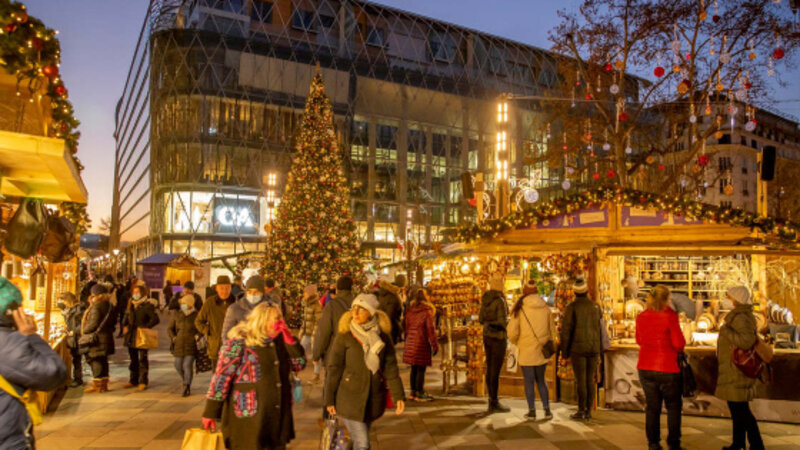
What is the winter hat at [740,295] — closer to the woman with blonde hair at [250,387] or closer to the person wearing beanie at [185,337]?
the woman with blonde hair at [250,387]

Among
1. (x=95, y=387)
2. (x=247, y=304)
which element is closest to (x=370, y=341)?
(x=247, y=304)

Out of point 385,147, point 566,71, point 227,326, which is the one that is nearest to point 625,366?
point 227,326

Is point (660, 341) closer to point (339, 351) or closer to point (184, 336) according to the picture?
point (339, 351)

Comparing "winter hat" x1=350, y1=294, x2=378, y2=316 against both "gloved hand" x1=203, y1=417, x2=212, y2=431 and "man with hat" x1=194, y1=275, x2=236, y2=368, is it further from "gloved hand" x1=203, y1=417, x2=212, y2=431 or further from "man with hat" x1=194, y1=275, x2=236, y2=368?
"man with hat" x1=194, y1=275, x2=236, y2=368

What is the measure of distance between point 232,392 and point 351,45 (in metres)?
39.0

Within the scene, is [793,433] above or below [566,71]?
below

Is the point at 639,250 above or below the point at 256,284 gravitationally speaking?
above

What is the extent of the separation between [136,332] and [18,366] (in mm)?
6986

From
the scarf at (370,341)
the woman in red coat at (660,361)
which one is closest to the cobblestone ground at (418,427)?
the woman in red coat at (660,361)

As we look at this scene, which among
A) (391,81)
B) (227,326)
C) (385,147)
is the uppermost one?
(391,81)

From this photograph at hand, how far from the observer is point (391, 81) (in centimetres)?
4166

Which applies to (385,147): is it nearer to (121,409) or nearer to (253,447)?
(121,409)

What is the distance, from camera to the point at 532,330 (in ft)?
25.0

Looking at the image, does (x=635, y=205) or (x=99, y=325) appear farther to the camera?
(x=99, y=325)
